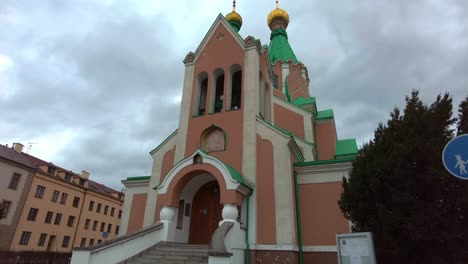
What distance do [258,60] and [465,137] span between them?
10141 mm

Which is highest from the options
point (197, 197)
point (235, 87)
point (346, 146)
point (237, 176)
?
point (235, 87)

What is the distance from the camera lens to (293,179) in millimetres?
10805

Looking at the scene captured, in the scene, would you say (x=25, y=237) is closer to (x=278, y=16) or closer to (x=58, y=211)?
(x=58, y=211)

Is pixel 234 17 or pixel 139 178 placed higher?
pixel 234 17

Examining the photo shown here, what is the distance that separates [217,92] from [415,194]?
10216 mm

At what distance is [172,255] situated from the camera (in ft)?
28.7

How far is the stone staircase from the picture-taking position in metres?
8.23

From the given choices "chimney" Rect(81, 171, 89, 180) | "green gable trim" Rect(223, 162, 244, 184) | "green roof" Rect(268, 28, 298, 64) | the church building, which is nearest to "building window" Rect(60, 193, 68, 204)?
"chimney" Rect(81, 171, 89, 180)

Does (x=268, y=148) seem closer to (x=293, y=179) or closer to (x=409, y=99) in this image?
(x=293, y=179)

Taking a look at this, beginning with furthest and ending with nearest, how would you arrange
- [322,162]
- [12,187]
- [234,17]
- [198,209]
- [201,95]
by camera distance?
[12,187], [234,17], [201,95], [198,209], [322,162]

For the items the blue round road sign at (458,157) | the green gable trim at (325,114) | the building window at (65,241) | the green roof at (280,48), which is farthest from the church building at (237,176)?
the building window at (65,241)

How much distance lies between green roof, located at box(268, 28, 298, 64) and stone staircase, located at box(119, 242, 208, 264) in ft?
60.4

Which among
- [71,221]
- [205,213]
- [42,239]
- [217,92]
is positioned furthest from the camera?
[71,221]

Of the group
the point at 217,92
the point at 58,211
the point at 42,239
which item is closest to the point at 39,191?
the point at 58,211
